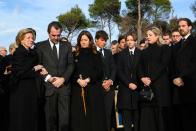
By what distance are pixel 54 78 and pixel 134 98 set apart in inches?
77.9

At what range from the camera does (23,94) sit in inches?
289

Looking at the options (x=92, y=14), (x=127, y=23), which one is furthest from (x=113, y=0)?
(x=127, y=23)

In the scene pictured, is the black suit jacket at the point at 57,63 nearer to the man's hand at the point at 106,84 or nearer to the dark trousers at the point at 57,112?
the dark trousers at the point at 57,112

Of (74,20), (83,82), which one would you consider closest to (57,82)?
(83,82)

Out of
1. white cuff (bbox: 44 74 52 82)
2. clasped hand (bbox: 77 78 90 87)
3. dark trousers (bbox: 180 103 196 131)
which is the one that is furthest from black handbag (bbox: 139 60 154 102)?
white cuff (bbox: 44 74 52 82)

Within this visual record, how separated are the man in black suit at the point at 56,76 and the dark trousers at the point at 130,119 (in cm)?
148

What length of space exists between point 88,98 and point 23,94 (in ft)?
4.10

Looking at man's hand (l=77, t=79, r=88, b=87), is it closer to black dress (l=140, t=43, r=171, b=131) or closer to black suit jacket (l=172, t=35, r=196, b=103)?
black dress (l=140, t=43, r=171, b=131)

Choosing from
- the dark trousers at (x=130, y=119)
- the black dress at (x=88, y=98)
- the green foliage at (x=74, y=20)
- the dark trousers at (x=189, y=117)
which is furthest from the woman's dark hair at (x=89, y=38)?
the green foliage at (x=74, y=20)

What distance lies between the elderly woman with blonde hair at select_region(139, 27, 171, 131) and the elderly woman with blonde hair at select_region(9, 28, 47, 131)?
2.30 meters

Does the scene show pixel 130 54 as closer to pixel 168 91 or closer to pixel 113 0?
pixel 168 91

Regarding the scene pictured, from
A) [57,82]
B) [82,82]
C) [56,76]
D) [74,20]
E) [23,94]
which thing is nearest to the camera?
[23,94]

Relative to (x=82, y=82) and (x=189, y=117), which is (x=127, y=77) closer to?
(x=82, y=82)

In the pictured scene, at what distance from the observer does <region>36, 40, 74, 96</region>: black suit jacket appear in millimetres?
7594
